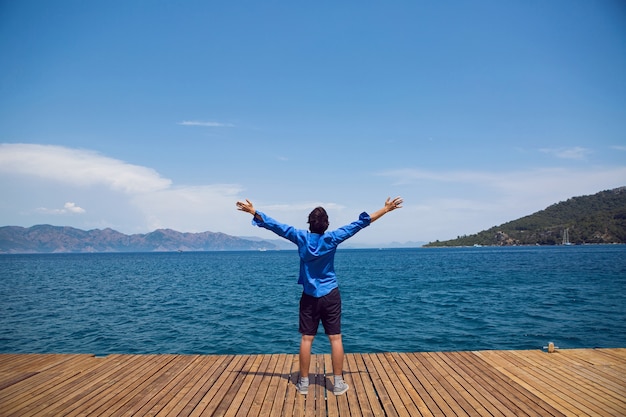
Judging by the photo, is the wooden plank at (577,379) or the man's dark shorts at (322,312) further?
the man's dark shorts at (322,312)

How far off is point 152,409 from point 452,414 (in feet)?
14.1

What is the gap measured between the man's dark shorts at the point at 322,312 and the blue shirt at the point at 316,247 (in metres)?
0.10

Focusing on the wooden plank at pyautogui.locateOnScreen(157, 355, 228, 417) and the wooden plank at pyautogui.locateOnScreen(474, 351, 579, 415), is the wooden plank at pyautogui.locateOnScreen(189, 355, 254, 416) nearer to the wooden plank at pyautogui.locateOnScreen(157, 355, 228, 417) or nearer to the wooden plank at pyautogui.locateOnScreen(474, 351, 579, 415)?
the wooden plank at pyautogui.locateOnScreen(157, 355, 228, 417)

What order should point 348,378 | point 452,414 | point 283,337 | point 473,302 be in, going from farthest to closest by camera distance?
1. point 473,302
2. point 283,337
3. point 348,378
4. point 452,414

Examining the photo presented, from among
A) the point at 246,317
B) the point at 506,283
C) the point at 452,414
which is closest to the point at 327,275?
the point at 452,414

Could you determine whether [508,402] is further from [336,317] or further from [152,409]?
[152,409]

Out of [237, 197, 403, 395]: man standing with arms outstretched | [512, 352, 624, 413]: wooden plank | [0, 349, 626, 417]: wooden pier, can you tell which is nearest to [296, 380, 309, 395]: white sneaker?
[237, 197, 403, 395]: man standing with arms outstretched

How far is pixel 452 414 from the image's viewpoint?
522 cm

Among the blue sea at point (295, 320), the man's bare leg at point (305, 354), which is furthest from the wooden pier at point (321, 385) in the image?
the blue sea at point (295, 320)

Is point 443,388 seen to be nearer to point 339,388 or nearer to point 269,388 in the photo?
point 339,388

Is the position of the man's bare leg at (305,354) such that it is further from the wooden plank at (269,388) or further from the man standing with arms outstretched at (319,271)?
the wooden plank at (269,388)

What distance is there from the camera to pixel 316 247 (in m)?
5.94

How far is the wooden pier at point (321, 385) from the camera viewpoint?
548cm

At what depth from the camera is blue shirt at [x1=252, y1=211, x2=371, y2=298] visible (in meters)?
5.90
